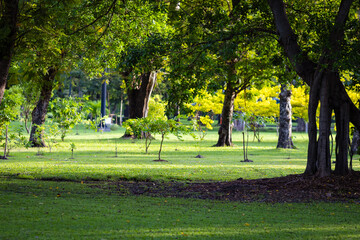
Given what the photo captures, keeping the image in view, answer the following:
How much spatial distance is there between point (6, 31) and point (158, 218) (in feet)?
19.4

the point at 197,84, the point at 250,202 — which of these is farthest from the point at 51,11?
the point at 250,202

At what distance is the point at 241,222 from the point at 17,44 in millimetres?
7772

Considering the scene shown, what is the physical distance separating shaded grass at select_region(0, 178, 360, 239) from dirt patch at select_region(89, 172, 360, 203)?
2.37ft

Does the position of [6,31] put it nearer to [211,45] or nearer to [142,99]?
[211,45]

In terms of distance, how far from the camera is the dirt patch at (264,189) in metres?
10.3

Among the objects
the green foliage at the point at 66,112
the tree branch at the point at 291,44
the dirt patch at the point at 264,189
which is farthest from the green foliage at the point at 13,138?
the tree branch at the point at 291,44

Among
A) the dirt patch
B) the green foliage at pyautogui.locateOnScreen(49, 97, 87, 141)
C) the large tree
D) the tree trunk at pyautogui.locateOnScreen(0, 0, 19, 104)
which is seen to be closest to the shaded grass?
the dirt patch

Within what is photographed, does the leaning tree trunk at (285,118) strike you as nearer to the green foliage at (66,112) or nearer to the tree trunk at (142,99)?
the tree trunk at (142,99)

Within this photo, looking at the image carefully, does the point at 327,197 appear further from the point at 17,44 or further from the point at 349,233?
the point at 17,44

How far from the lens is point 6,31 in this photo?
10.7m

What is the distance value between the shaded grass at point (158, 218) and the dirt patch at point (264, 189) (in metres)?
0.72

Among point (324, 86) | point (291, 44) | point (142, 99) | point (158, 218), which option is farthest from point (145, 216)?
point (142, 99)

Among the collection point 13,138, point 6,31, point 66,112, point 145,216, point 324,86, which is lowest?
point 145,216

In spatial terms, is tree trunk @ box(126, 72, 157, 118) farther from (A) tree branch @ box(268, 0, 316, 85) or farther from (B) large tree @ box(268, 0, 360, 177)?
(B) large tree @ box(268, 0, 360, 177)
